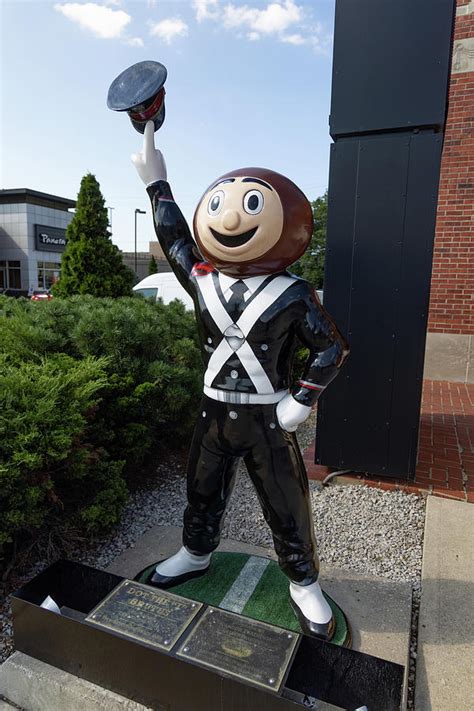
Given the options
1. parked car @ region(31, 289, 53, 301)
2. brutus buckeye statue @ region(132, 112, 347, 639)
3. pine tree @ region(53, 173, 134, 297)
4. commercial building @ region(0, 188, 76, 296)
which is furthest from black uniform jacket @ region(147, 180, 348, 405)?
commercial building @ region(0, 188, 76, 296)

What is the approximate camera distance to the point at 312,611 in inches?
91.7

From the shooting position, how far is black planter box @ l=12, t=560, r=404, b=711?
1822 mm

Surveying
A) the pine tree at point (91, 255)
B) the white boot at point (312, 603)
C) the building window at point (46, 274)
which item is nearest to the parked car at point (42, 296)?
the pine tree at point (91, 255)

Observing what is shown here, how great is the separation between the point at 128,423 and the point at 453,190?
19.5 ft

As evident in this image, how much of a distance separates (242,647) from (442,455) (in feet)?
10.9

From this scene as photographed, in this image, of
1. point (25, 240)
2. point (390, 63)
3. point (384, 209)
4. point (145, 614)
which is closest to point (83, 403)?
point (145, 614)

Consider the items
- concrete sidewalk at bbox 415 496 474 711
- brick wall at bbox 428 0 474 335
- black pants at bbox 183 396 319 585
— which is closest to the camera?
concrete sidewalk at bbox 415 496 474 711

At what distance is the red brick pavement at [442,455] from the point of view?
407 centimetres

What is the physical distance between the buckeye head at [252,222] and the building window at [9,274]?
36.2 meters

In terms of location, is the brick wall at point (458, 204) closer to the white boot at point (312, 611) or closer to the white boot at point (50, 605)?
the white boot at point (312, 611)

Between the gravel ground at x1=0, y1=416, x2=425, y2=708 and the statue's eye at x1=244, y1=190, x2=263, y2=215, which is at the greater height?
the statue's eye at x1=244, y1=190, x2=263, y2=215

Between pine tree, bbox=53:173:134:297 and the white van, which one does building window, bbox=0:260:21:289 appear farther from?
pine tree, bbox=53:173:134:297

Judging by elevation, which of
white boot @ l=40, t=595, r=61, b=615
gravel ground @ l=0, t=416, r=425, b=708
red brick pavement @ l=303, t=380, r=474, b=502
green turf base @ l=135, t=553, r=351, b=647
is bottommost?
gravel ground @ l=0, t=416, r=425, b=708

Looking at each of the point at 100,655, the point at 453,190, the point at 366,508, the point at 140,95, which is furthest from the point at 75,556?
the point at 453,190
